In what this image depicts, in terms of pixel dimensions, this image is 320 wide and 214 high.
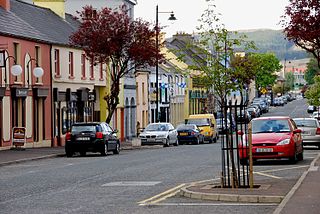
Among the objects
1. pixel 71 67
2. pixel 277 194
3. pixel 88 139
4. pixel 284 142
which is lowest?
pixel 277 194

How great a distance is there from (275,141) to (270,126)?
Answer: 1.24 meters

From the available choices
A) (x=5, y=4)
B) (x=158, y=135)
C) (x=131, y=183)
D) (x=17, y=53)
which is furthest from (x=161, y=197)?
(x=158, y=135)

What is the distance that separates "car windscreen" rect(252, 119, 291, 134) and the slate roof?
1889cm

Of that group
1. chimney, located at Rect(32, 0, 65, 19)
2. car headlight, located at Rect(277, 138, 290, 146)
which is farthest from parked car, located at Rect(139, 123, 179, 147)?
car headlight, located at Rect(277, 138, 290, 146)

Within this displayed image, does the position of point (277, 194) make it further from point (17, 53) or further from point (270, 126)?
point (17, 53)

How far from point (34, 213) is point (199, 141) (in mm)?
45827

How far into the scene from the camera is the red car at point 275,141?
26875 mm

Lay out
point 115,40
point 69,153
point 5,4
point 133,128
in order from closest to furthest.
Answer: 1. point 69,153
2. point 5,4
3. point 115,40
4. point 133,128

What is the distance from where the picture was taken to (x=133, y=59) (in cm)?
5184

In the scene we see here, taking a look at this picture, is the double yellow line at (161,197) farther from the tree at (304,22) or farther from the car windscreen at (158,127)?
the car windscreen at (158,127)

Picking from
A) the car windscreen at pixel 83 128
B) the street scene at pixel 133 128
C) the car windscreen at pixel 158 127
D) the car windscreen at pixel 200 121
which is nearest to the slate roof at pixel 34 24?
the street scene at pixel 133 128

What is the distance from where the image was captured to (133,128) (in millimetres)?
73062

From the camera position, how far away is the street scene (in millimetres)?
17234

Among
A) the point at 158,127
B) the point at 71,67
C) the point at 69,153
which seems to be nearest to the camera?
the point at 69,153
